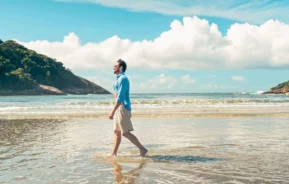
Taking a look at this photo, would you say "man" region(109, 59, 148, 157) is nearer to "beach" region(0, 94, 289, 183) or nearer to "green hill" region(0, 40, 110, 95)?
"beach" region(0, 94, 289, 183)

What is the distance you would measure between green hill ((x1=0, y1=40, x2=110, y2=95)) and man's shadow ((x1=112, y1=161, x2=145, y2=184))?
114 metres

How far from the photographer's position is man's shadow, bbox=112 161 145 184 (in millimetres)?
5551

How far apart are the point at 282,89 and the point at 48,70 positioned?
97024 mm

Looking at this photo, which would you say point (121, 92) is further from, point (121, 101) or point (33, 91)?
point (33, 91)

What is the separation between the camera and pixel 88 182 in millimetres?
5461

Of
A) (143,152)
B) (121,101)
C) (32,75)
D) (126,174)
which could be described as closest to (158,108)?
(143,152)

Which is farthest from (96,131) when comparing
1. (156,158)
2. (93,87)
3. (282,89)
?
(93,87)

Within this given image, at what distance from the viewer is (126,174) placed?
235 inches

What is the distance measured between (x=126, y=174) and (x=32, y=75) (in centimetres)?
13755

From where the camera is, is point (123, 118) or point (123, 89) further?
point (123, 118)

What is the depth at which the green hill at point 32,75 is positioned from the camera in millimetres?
116750

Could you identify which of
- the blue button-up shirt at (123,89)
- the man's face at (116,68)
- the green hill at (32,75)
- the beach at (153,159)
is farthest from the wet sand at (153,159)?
the green hill at (32,75)

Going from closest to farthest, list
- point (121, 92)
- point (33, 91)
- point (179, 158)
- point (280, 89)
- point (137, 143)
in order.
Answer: point (121, 92), point (179, 158), point (137, 143), point (33, 91), point (280, 89)

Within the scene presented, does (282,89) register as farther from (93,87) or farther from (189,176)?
(189,176)
